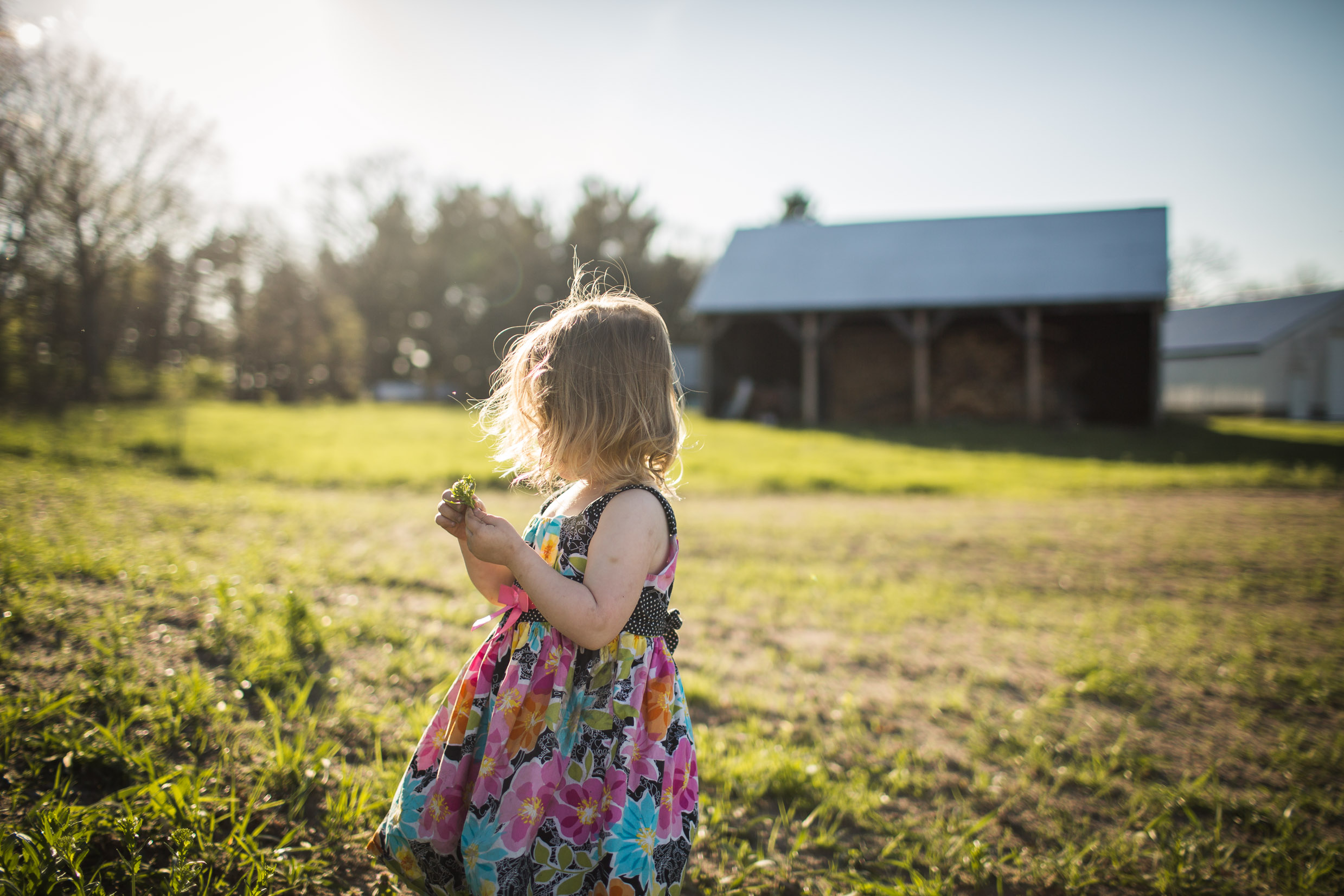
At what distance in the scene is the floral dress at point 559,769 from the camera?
1.37 m

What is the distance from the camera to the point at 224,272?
39.5 feet

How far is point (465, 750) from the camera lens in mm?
1479

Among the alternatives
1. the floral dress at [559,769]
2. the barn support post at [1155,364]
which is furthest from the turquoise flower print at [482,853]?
the barn support post at [1155,364]

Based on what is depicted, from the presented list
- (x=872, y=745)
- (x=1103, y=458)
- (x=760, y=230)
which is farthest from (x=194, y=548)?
(x=760, y=230)

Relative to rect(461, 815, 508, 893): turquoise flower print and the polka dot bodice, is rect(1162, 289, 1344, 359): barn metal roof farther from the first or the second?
rect(461, 815, 508, 893): turquoise flower print

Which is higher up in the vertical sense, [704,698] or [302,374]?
[302,374]

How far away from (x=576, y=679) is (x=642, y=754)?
0.21m

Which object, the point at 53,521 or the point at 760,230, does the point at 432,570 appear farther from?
the point at 760,230

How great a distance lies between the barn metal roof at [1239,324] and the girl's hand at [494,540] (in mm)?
31409

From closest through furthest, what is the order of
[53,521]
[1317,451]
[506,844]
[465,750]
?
1. [506,844]
2. [465,750]
3. [53,521]
4. [1317,451]

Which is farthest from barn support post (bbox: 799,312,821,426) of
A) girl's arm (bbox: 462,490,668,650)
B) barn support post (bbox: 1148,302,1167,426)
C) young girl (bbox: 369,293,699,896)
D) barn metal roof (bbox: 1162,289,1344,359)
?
barn metal roof (bbox: 1162,289,1344,359)

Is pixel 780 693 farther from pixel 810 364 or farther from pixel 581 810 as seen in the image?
pixel 810 364

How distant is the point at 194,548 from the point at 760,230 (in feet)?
62.0

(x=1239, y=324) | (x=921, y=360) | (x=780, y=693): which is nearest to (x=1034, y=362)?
(x=921, y=360)
